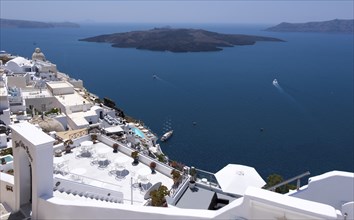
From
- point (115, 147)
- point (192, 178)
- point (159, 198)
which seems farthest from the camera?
point (115, 147)

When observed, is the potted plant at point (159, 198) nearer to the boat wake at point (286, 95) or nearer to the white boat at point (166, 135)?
the white boat at point (166, 135)

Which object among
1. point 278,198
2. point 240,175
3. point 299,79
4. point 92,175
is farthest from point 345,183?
point 299,79

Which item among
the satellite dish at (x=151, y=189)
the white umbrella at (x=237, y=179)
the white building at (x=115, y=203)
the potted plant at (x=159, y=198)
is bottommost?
the satellite dish at (x=151, y=189)

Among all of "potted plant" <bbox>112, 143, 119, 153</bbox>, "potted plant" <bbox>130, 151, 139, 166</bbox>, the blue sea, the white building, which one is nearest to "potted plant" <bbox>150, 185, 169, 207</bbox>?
the white building

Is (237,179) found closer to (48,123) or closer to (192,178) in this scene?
(192,178)

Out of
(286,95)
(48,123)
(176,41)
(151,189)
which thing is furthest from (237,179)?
(176,41)

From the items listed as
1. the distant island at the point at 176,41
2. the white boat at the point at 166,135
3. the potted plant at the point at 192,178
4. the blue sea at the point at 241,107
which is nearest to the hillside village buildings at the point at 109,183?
the potted plant at the point at 192,178
